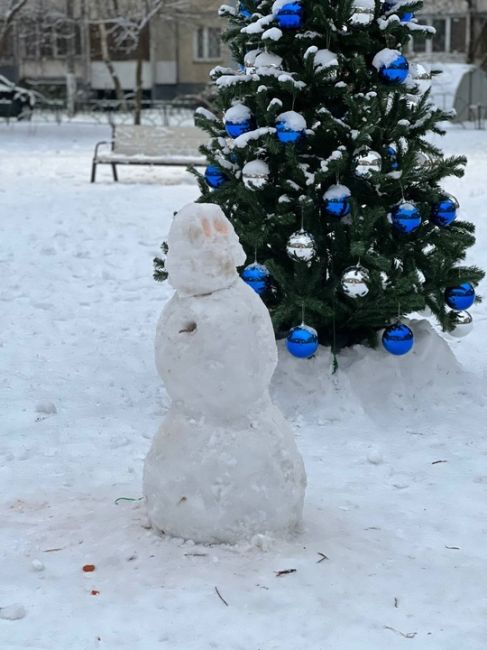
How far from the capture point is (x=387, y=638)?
345cm

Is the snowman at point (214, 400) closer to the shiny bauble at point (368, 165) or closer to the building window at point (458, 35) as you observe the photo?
the shiny bauble at point (368, 165)

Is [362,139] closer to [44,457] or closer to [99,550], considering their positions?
[44,457]

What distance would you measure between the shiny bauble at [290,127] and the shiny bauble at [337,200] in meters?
0.37

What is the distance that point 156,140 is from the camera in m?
16.1

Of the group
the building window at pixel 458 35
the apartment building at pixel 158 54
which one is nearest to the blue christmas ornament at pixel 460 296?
the apartment building at pixel 158 54

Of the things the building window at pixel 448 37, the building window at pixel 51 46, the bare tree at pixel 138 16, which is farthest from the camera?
the building window at pixel 448 37

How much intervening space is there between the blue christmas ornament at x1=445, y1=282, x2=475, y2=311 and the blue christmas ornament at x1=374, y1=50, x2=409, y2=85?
1332 mm

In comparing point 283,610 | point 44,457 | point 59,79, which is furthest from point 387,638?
point 59,79

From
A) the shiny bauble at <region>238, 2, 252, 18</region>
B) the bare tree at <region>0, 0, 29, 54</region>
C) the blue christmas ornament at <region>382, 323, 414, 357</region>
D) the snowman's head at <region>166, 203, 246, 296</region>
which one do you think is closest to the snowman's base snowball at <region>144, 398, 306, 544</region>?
the snowman's head at <region>166, 203, 246, 296</region>

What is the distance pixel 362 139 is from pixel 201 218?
2154 millimetres

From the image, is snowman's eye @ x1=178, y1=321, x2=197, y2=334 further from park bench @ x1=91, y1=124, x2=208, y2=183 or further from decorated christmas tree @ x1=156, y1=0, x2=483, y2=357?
park bench @ x1=91, y1=124, x2=208, y2=183

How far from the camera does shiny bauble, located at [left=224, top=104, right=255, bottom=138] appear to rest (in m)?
6.09

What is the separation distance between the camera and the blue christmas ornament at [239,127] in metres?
6.09

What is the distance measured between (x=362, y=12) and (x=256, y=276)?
168 centimetres
